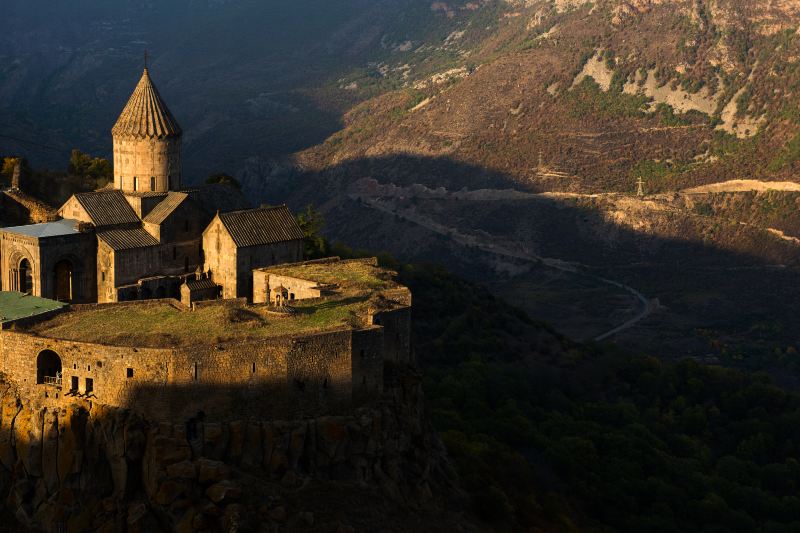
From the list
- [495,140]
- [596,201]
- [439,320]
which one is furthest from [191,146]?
[439,320]

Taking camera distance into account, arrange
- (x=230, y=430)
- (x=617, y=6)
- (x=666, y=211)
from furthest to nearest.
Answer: (x=617, y=6)
(x=666, y=211)
(x=230, y=430)

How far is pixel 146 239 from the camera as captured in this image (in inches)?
2029

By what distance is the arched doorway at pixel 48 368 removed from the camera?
40656 millimetres

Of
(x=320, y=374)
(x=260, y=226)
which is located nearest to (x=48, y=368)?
(x=320, y=374)

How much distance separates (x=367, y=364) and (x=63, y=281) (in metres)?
14.0

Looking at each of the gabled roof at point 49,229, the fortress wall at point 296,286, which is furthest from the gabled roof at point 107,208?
the fortress wall at point 296,286

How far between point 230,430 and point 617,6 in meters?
123

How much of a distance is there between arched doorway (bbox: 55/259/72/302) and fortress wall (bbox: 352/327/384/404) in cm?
1354

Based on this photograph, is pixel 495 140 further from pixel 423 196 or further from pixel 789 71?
pixel 789 71

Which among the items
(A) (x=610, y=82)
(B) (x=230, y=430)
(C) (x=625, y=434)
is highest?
(A) (x=610, y=82)

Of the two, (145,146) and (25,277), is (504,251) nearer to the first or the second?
(145,146)

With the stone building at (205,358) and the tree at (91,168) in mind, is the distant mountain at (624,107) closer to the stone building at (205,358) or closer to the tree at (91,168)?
the tree at (91,168)

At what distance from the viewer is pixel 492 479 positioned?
50.2 metres

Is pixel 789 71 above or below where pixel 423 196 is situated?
above
